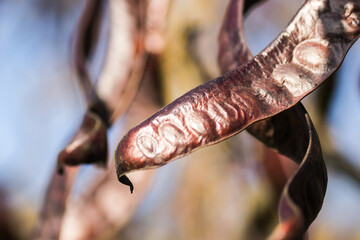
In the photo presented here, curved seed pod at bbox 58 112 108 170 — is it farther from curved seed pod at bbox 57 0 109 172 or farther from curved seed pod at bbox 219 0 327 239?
curved seed pod at bbox 219 0 327 239

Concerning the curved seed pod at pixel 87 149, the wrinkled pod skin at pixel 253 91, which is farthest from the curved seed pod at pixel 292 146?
the curved seed pod at pixel 87 149

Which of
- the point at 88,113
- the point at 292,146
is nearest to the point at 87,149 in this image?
the point at 88,113

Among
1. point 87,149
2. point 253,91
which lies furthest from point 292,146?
point 87,149

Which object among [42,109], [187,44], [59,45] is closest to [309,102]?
[187,44]

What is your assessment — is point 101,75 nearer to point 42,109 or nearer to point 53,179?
point 53,179

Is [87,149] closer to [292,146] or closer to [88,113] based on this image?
[88,113]

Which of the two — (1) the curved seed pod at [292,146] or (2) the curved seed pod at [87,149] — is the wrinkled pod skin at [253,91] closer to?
(1) the curved seed pod at [292,146]

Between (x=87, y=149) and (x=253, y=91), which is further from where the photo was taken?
(x=87, y=149)
